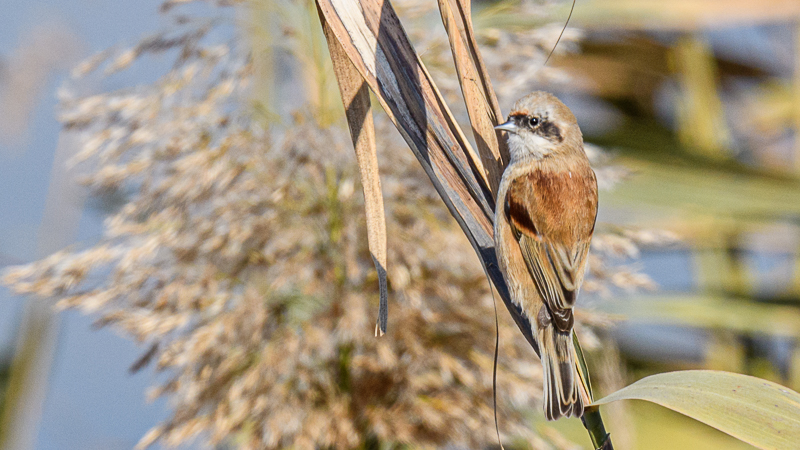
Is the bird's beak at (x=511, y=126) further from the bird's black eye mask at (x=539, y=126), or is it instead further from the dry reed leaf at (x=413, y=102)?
the dry reed leaf at (x=413, y=102)

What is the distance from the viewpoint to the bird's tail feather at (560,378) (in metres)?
0.81

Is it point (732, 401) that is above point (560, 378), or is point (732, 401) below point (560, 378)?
above

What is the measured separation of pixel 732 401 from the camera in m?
0.61

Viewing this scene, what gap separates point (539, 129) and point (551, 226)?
17 centimetres

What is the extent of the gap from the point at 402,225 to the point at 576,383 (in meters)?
0.60

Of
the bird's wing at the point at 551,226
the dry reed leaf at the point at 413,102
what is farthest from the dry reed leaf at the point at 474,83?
the bird's wing at the point at 551,226

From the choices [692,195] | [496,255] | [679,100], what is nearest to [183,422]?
[496,255]

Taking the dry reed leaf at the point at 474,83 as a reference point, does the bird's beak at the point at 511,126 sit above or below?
below

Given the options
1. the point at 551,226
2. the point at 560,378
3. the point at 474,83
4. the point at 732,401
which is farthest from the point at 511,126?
the point at 732,401

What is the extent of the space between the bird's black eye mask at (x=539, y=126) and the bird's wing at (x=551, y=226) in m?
0.08

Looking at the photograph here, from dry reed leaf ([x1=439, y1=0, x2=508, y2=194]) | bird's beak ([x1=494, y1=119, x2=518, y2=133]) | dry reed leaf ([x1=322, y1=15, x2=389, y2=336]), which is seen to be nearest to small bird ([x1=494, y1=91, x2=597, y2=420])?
bird's beak ([x1=494, y1=119, x2=518, y2=133])

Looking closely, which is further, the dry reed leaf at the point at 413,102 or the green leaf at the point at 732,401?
the dry reed leaf at the point at 413,102

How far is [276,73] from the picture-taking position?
195 cm

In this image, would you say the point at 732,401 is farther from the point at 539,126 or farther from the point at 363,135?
the point at 539,126
